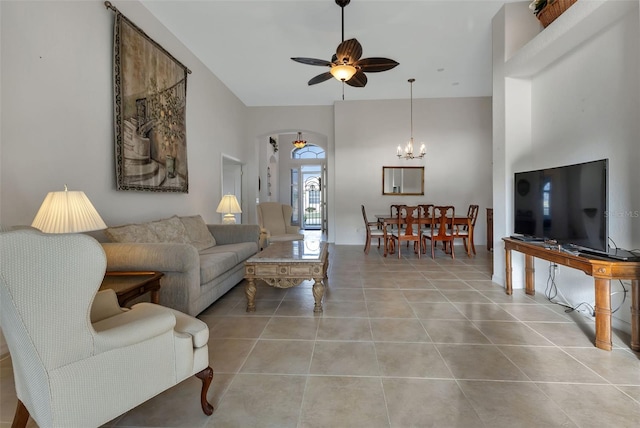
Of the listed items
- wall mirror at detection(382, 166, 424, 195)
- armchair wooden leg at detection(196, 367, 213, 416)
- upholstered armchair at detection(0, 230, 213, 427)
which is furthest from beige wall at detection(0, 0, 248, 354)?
wall mirror at detection(382, 166, 424, 195)

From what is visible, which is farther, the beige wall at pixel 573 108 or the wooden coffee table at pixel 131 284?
the beige wall at pixel 573 108

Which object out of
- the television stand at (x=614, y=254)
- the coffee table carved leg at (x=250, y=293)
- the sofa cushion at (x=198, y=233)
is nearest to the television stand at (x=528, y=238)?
the television stand at (x=614, y=254)

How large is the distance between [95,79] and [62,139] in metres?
0.69

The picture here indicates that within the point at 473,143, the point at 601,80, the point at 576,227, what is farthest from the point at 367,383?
the point at 473,143

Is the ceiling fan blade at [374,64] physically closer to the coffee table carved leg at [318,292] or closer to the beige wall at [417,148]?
the coffee table carved leg at [318,292]

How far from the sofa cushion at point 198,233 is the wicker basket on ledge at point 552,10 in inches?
168

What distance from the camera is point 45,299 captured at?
94 centimetres

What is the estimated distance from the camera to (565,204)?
239 cm

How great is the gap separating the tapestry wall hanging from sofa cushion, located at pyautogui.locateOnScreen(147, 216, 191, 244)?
42 cm

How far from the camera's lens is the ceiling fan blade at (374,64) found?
314 cm

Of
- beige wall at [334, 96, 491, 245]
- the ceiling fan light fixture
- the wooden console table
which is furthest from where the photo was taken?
beige wall at [334, 96, 491, 245]

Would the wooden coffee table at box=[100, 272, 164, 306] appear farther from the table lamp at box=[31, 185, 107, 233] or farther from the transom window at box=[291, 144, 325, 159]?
the transom window at box=[291, 144, 325, 159]

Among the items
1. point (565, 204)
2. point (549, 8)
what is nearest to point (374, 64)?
point (549, 8)

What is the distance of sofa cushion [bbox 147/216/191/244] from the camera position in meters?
2.98
